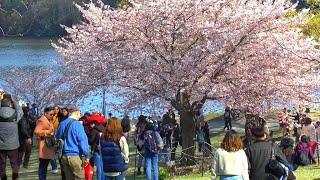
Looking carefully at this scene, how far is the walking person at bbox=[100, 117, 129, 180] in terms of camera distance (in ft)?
25.5

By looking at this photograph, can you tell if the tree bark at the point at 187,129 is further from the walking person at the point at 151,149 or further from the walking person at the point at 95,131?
the walking person at the point at 95,131

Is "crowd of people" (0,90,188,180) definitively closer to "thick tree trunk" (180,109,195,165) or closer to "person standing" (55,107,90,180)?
"person standing" (55,107,90,180)

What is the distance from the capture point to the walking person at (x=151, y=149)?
10.7 meters

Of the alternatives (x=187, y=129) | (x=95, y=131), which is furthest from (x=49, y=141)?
(x=187, y=129)

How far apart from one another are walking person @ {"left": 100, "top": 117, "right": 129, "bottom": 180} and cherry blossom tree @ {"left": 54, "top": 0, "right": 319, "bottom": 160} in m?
6.94

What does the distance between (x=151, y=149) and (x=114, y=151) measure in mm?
2990

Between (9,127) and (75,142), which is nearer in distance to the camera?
(75,142)

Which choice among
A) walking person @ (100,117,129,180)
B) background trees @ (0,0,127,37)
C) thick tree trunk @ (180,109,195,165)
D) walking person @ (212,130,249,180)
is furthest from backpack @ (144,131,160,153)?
background trees @ (0,0,127,37)

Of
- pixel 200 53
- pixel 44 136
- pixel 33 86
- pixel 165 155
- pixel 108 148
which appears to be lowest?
pixel 165 155

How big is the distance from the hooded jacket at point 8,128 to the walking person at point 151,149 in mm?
2518

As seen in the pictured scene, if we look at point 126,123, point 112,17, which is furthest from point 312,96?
point 126,123

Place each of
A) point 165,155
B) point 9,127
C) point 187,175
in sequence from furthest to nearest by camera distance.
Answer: point 165,155 < point 187,175 < point 9,127

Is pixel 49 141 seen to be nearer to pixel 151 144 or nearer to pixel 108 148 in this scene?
pixel 151 144

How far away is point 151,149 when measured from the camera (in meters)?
10.7
